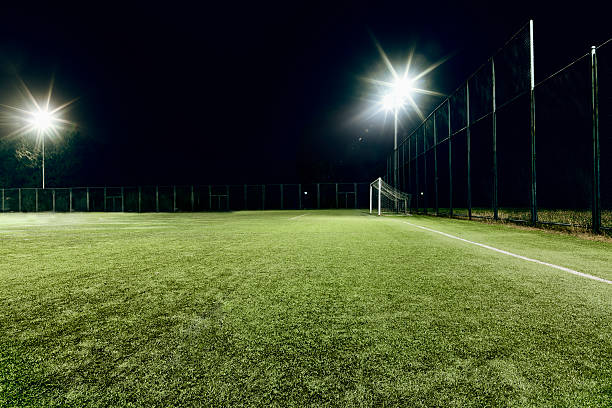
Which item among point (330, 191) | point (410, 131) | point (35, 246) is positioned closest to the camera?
point (35, 246)

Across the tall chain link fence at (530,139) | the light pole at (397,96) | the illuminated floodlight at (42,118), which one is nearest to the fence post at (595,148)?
the tall chain link fence at (530,139)

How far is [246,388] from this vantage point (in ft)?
4.18

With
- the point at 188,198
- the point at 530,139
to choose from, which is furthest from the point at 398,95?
the point at 188,198

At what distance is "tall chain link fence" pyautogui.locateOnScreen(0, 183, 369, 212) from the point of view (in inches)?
1238

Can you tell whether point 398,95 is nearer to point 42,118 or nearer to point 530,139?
point 530,139

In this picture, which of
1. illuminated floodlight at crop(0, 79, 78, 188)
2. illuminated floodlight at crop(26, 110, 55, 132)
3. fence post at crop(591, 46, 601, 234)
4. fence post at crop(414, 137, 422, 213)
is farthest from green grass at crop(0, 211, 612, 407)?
illuminated floodlight at crop(26, 110, 55, 132)

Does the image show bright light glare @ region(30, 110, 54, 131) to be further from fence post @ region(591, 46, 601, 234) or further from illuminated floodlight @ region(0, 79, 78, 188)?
fence post @ region(591, 46, 601, 234)

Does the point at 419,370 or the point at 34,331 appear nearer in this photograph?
the point at 419,370

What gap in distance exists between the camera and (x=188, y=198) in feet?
103

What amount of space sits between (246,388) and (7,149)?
48.2 metres

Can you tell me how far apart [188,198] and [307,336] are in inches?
1249

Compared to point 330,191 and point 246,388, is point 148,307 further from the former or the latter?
point 330,191

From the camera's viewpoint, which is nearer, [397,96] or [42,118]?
[397,96]

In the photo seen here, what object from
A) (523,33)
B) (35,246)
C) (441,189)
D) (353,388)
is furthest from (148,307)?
(441,189)
